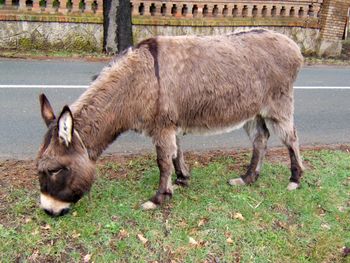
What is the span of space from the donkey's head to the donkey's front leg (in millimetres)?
698

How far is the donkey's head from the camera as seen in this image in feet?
11.2

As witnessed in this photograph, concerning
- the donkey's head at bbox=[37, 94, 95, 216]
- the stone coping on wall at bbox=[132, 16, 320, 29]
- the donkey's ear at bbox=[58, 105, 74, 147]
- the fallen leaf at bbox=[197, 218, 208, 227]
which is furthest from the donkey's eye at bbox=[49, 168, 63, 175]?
the stone coping on wall at bbox=[132, 16, 320, 29]

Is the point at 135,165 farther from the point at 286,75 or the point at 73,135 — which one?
the point at 286,75

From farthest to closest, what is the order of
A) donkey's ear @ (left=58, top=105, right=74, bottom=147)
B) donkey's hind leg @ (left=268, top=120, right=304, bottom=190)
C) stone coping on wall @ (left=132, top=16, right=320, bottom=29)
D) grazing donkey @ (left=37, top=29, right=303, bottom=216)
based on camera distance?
stone coping on wall @ (left=132, top=16, right=320, bottom=29)
donkey's hind leg @ (left=268, top=120, right=304, bottom=190)
grazing donkey @ (left=37, top=29, right=303, bottom=216)
donkey's ear @ (left=58, top=105, right=74, bottom=147)

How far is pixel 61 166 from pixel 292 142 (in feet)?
8.60

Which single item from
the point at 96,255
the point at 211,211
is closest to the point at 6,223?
the point at 96,255

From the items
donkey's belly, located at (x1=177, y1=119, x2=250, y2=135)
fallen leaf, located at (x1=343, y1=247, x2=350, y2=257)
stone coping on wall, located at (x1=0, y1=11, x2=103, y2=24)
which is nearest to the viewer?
fallen leaf, located at (x1=343, y1=247, x2=350, y2=257)

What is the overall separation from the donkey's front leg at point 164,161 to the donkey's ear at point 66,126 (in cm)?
92

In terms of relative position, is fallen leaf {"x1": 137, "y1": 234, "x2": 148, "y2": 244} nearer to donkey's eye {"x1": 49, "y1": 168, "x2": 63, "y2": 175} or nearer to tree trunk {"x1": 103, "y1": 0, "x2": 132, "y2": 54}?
donkey's eye {"x1": 49, "y1": 168, "x2": 63, "y2": 175}

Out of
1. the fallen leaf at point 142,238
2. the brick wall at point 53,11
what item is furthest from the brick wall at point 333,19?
the fallen leaf at point 142,238

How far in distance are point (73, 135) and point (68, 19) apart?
29.0 feet

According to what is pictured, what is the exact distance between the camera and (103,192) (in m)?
4.40

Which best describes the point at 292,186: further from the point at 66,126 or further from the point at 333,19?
the point at 333,19

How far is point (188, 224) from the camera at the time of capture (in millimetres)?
3988
